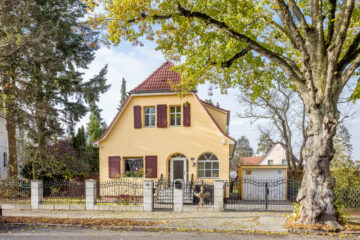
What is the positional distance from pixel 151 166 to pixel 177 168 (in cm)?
150

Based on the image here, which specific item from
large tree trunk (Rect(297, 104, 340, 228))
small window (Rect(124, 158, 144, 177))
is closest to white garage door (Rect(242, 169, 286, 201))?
small window (Rect(124, 158, 144, 177))

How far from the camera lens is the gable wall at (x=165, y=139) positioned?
678 inches

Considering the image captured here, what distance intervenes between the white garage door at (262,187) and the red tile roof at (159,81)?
24.3 ft

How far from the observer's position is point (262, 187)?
62.2 ft

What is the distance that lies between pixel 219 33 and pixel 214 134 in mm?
7122

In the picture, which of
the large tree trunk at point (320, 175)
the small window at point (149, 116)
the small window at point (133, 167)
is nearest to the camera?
the large tree trunk at point (320, 175)

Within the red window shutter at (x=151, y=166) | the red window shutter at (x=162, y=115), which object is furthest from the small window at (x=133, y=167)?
the red window shutter at (x=162, y=115)

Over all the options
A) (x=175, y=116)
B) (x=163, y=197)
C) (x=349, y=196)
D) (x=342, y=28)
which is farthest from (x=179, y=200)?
(x=342, y=28)

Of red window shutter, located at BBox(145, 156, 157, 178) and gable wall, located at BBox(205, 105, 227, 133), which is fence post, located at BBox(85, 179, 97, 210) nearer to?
red window shutter, located at BBox(145, 156, 157, 178)

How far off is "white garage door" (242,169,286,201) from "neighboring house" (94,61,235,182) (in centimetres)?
310

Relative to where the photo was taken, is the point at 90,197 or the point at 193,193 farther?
the point at 193,193

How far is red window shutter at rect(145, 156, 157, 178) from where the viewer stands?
17438 millimetres

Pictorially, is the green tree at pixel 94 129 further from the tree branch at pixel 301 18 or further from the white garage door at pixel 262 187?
the tree branch at pixel 301 18

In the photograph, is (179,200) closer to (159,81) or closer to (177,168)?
(177,168)
